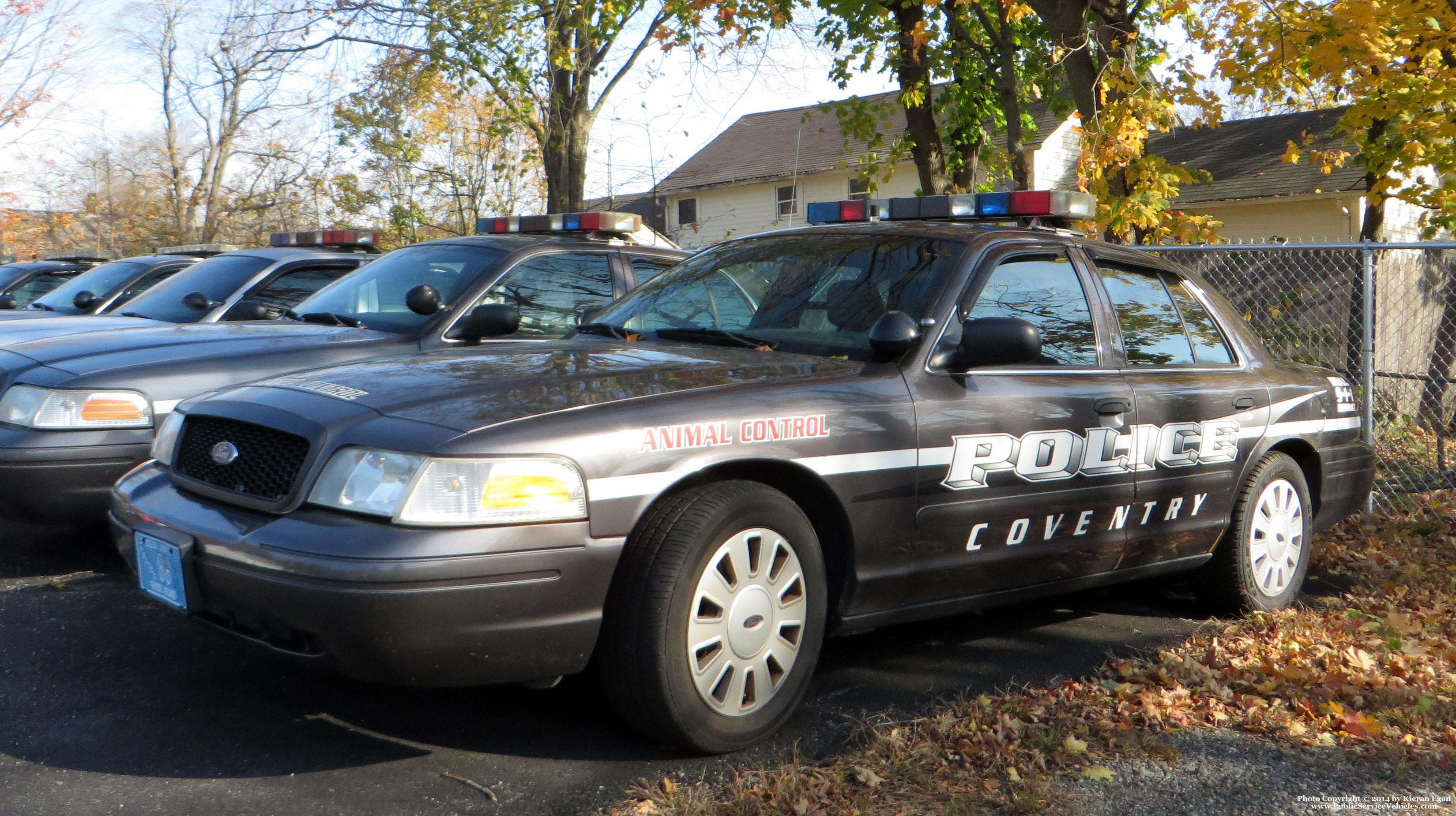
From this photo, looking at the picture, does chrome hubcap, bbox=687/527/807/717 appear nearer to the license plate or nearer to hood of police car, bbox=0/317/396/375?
the license plate

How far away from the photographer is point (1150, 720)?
3664 millimetres

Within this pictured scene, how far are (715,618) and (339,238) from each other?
6.49 meters

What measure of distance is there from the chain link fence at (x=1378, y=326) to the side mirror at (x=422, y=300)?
4.40 meters

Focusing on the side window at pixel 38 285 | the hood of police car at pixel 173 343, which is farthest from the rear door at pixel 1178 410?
the side window at pixel 38 285

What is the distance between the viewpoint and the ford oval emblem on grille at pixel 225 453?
130 inches

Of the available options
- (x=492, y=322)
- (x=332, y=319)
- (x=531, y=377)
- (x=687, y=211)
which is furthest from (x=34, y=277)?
(x=687, y=211)

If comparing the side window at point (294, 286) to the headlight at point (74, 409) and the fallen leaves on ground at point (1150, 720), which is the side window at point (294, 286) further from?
the fallen leaves on ground at point (1150, 720)

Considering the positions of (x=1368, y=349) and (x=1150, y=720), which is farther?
(x=1368, y=349)

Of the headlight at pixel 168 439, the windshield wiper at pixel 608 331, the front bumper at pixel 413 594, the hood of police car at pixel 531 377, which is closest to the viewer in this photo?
the front bumper at pixel 413 594

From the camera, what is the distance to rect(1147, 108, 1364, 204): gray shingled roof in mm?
24484

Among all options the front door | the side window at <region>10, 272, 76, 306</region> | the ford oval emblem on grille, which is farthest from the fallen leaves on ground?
the side window at <region>10, 272, 76, 306</region>

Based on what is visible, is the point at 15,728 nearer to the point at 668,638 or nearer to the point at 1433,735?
the point at 668,638

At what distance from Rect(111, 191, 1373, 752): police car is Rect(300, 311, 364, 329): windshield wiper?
1.95 metres

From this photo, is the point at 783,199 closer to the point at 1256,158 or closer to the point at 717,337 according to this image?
the point at 1256,158
